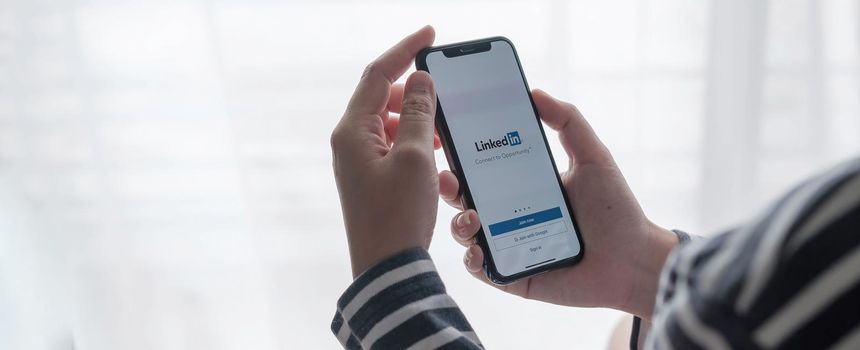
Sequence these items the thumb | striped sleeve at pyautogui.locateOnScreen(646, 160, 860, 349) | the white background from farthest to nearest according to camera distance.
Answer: the white background < the thumb < striped sleeve at pyautogui.locateOnScreen(646, 160, 860, 349)

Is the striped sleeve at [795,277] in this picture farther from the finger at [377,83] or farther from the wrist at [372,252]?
the finger at [377,83]

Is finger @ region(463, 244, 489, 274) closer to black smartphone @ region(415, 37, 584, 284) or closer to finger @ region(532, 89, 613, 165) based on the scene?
black smartphone @ region(415, 37, 584, 284)

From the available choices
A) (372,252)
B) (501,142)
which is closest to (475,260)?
(501,142)

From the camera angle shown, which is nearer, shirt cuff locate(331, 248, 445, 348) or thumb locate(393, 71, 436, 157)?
shirt cuff locate(331, 248, 445, 348)

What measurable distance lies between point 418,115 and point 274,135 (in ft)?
1.49

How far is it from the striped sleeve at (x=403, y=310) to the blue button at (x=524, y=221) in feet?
0.89

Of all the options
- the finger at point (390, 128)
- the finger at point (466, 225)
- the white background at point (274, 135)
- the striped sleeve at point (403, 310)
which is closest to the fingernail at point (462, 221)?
the finger at point (466, 225)

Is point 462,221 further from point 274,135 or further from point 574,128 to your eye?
point 274,135

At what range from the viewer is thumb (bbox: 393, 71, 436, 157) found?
2.01ft

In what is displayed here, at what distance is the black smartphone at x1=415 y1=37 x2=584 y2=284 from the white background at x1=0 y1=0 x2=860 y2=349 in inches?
10.7

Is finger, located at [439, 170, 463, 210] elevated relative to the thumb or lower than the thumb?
lower

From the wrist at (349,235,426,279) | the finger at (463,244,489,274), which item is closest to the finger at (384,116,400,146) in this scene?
the finger at (463,244,489,274)

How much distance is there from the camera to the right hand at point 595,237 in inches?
28.2

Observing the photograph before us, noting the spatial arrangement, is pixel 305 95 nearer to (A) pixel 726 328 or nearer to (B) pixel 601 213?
(B) pixel 601 213
